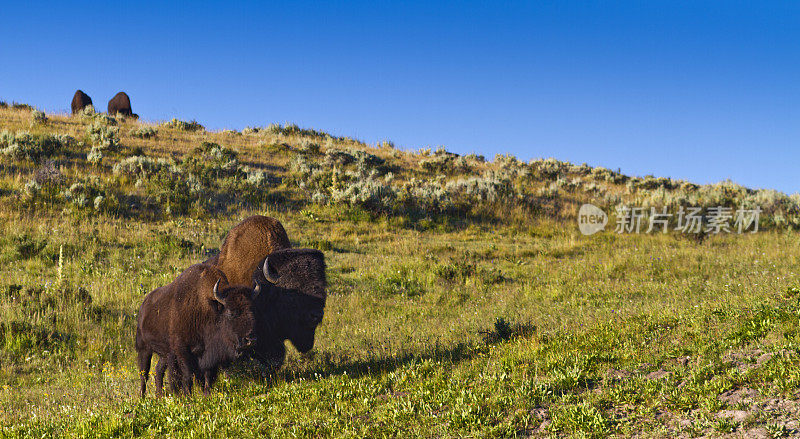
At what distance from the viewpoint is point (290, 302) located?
638 cm

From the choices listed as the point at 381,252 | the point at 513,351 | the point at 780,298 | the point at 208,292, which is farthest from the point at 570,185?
the point at 208,292

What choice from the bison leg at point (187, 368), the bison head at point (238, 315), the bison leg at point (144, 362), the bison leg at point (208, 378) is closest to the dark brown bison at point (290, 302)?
the bison head at point (238, 315)

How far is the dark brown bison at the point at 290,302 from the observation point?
634 cm

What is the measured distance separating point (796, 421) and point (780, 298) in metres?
5.17

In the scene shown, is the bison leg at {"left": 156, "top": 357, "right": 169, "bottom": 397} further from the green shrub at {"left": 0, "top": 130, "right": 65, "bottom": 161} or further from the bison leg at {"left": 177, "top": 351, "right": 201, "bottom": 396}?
the green shrub at {"left": 0, "top": 130, "right": 65, "bottom": 161}

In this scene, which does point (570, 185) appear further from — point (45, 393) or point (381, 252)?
point (45, 393)

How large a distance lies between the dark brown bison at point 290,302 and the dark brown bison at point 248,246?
3.95ft

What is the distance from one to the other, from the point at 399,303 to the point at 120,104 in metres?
34.7

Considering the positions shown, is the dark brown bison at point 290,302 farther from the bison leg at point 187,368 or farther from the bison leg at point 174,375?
the bison leg at point 174,375

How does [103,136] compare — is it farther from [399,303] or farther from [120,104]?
[399,303]

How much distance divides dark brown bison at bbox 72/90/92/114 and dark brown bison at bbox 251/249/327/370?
1512 inches

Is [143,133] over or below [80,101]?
below

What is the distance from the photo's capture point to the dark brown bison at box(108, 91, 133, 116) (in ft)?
124

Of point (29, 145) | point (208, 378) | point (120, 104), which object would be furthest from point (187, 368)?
point (120, 104)
